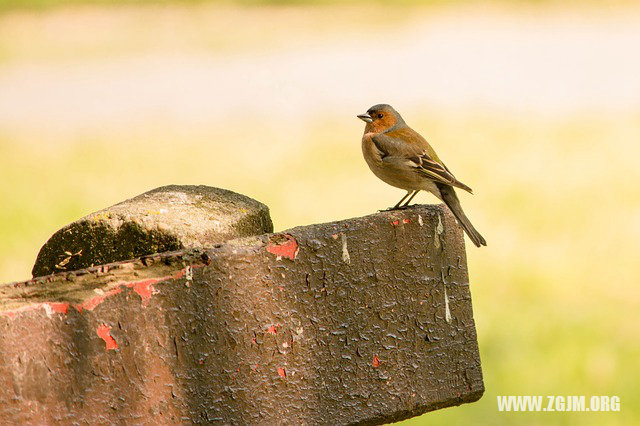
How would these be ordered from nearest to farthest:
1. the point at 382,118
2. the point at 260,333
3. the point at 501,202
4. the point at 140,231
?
the point at 260,333 < the point at 140,231 < the point at 382,118 < the point at 501,202

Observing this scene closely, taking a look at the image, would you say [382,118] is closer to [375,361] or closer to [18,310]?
[375,361]

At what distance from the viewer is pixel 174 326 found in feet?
7.43

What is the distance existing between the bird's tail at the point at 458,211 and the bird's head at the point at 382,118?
29.5 inches

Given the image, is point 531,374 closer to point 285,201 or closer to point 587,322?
point 587,322

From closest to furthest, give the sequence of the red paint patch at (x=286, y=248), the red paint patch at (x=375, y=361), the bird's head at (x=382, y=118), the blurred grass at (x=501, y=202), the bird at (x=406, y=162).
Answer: the red paint patch at (x=286, y=248) → the red paint patch at (x=375, y=361) → the bird at (x=406, y=162) → the bird's head at (x=382, y=118) → the blurred grass at (x=501, y=202)

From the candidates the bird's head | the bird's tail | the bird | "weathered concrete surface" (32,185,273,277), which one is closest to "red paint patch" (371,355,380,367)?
"weathered concrete surface" (32,185,273,277)

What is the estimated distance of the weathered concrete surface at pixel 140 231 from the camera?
2516mm

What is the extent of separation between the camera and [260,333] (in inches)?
94.3

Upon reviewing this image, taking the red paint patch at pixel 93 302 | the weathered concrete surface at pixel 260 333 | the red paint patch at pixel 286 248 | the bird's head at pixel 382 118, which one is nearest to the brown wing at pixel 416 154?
the bird's head at pixel 382 118

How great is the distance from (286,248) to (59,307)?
53 centimetres

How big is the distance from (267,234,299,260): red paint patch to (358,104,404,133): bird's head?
268cm

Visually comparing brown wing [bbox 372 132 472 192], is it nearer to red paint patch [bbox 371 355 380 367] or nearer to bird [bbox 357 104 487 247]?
bird [bbox 357 104 487 247]

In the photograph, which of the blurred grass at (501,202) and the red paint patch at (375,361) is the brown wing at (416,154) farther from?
the red paint patch at (375,361)

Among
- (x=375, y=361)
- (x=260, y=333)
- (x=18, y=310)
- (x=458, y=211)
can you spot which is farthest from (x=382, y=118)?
(x=18, y=310)
